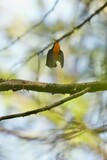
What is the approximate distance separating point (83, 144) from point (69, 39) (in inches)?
11.9

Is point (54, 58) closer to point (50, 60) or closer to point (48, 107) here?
point (50, 60)

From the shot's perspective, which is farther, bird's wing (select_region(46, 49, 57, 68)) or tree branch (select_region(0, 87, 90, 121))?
bird's wing (select_region(46, 49, 57, 68))

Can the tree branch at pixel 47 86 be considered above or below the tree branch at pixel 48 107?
above

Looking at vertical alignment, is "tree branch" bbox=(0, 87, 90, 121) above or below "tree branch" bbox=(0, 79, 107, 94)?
below

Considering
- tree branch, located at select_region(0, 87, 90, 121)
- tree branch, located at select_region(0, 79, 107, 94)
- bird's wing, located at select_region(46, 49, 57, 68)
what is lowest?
tree branch, located at select_region(0, 87, 90, 121)

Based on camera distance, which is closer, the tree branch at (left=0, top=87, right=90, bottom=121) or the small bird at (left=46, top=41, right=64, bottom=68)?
the tree branch at (left=0, top=87, right=90, bottom=121)

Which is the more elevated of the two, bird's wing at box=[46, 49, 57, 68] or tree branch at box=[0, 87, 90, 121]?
bird's wing at box=[46, 49, 57, 68]

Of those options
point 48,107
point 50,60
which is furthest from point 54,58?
point 48,107

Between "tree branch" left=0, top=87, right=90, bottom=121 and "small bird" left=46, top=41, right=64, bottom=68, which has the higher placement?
"small bird" left=46, top=41, right=64, bottom=68

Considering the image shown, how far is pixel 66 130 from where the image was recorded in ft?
3.56

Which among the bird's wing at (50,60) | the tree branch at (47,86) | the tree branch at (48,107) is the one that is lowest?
the tree branch at (48,107)

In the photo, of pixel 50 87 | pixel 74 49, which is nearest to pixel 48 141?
pixel 74 49

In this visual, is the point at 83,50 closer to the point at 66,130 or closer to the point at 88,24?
the point at 88,24

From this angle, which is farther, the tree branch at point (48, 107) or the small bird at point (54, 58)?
the small bird at point (54, 58)
